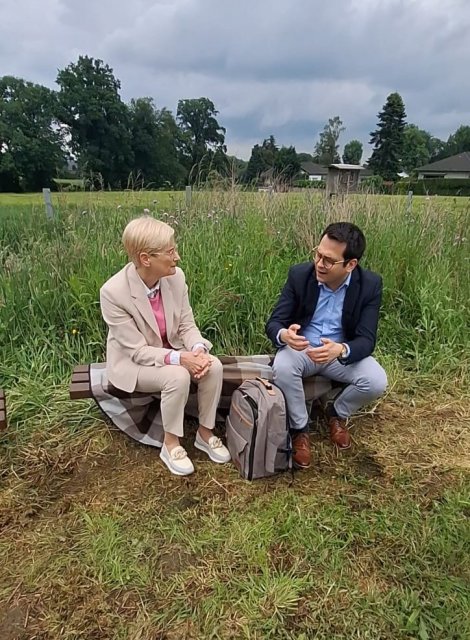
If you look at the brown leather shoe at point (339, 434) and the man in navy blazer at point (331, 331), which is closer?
the man in navy blazer at point (331, 331)

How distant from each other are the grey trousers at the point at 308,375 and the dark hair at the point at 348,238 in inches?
21.5

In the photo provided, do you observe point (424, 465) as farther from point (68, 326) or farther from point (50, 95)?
point (50, 95)

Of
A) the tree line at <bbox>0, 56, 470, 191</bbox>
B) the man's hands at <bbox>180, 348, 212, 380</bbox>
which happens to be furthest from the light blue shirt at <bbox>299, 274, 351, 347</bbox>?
the tree line at <bbox>0, 56, 470, 191</bbox>

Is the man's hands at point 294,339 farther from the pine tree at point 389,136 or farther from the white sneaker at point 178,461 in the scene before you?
the pine tree at point 389,136

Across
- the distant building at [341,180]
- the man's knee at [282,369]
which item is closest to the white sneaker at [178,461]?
the man's knee at [282,369]

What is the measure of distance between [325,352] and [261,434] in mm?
485

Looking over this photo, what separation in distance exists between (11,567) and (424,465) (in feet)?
6.14

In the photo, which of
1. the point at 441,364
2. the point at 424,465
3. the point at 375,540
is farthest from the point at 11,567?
the point at 441,364

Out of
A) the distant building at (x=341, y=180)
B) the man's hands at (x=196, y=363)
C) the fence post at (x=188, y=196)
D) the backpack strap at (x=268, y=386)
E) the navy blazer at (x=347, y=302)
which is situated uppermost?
the distant building at (x=341, y=180)

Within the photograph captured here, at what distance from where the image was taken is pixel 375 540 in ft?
5.84

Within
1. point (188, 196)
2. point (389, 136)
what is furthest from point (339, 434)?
point (389, 136)

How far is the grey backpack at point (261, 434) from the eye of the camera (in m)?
2.06

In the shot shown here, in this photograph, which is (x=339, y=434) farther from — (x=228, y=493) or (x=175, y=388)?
(x=175, y=388)

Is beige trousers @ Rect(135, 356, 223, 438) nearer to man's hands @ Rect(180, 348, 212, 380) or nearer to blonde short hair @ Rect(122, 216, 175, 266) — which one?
man's hands @ Rect(180, 348, 212, 380)
